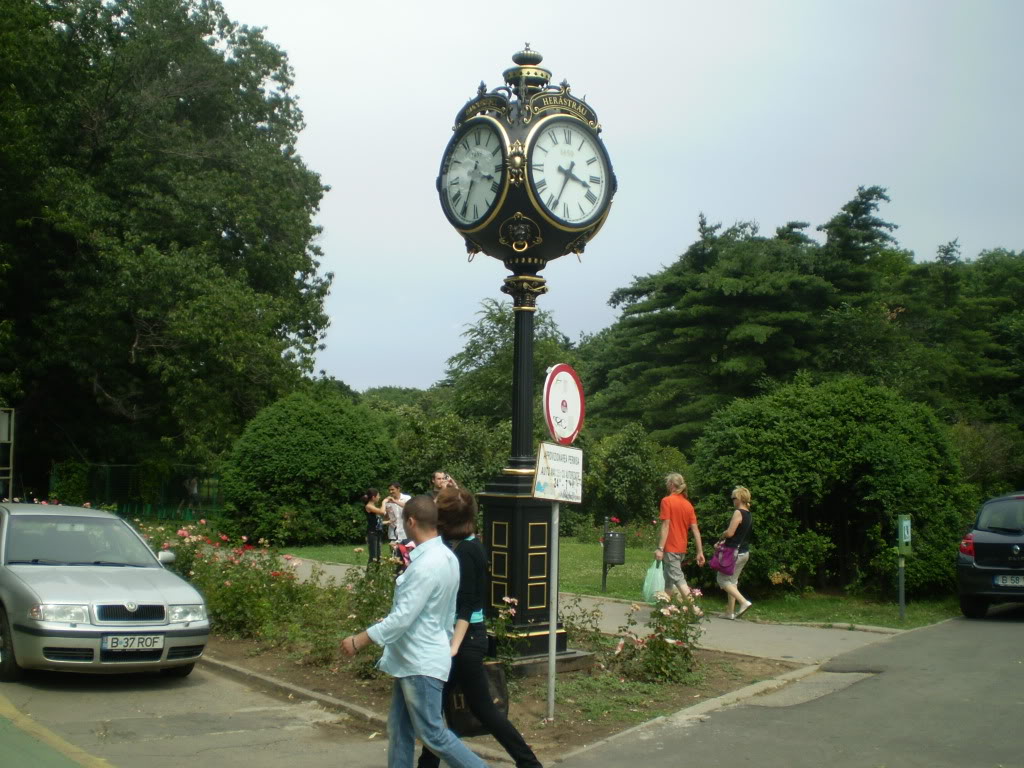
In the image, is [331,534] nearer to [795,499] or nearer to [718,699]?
[795,499]

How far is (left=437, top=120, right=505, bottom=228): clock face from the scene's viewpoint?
9180 mm

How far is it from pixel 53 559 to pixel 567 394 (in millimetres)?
5203

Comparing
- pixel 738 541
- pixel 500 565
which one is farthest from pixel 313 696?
pixel 738 541

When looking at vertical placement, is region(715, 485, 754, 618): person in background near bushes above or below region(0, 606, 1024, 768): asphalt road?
above

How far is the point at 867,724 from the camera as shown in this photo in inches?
303

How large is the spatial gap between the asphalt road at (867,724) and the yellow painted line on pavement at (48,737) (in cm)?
301

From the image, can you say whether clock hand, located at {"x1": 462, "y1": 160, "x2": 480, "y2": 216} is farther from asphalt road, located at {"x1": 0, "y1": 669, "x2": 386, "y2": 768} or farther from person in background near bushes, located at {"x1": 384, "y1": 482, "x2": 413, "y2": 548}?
person in background near bushes, located at {"x1": 384, "y1": 482, "x2": 413, "y2": 548}

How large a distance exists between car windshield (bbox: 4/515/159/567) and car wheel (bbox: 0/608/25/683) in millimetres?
690

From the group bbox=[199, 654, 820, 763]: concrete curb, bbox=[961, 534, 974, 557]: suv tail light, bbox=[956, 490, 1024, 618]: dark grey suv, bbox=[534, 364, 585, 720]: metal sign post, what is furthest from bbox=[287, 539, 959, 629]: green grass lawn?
bbox=[534, 364, 585, 720]: metal sign post

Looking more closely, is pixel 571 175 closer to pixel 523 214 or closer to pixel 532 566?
pixel 523 214

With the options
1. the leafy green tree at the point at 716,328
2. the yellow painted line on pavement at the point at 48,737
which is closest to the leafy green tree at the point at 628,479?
the leafy green tree at the point at 716,328

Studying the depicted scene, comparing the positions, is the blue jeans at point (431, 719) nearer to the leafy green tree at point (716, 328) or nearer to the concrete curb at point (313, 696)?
the concrete curb at point (313, 696)

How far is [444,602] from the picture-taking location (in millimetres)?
5496

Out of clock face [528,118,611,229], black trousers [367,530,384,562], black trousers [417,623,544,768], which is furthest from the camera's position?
black trousers [367,530,384,562]
